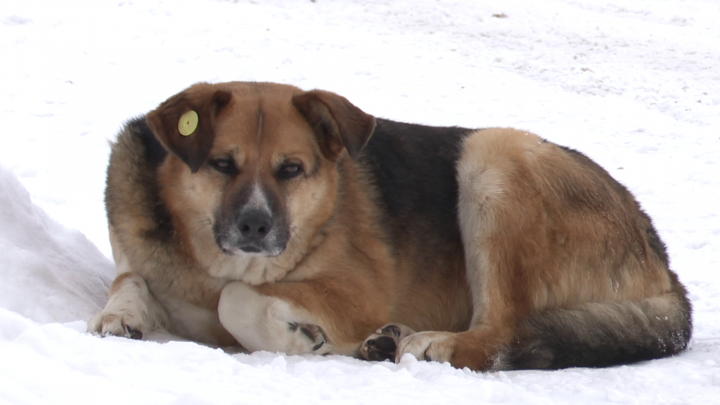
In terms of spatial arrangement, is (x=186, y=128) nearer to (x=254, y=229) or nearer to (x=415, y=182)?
(x=254, y=229)

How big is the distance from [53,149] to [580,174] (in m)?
6.05

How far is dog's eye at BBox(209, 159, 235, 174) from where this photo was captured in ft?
11.6

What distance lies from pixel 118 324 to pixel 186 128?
95cm

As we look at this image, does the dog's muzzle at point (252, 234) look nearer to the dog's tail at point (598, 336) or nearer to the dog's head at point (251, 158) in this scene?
the dog's head at point (251, 158)

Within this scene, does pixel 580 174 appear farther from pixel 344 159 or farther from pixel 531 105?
pixel 531 105

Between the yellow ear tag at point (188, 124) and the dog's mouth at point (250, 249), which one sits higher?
the yellow ear tag at point (188, 124)

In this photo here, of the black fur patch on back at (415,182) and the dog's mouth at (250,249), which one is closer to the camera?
the dog's mouth at (250,249)

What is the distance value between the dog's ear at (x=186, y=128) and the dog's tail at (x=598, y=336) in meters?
1.79

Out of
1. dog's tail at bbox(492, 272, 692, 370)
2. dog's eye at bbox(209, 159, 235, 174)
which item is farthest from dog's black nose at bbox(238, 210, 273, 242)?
dog's tail at bbox(492, 272, 692, 370)

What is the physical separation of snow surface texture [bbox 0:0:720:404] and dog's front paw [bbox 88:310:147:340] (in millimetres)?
131

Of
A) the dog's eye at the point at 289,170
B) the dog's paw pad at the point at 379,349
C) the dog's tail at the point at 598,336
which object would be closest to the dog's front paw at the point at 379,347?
the dog's paw pad at the point at 379,349

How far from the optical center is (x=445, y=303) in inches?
173

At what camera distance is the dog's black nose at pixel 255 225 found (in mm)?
3359

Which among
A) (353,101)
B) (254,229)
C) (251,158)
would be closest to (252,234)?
(254,229)
